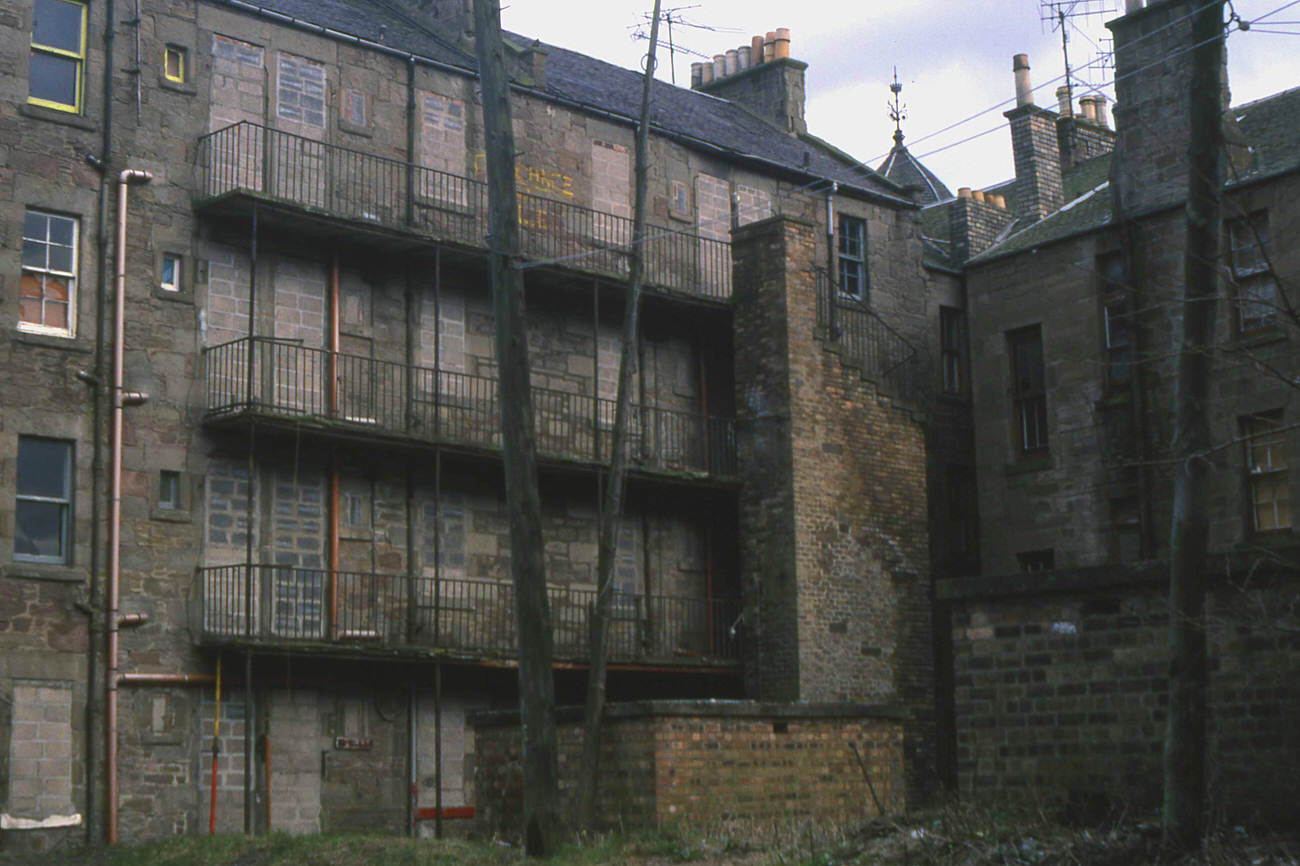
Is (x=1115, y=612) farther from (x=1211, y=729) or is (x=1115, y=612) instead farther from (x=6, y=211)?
(x=6, y=211)

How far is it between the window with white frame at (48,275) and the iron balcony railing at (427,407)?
1.91 m

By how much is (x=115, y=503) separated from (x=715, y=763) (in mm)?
8212

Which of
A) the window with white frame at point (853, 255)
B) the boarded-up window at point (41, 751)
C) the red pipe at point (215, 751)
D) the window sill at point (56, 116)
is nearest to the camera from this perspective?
the boarded-up window at point (41, 751)

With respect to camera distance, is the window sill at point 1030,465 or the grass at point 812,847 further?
the window sill at point 1030,465

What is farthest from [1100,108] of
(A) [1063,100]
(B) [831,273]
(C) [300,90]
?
(C) [300,90]

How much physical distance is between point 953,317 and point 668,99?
672cm

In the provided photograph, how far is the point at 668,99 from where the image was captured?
3103 cm

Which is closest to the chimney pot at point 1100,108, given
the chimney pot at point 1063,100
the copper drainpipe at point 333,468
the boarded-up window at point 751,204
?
the chimney pot at point 1063,100

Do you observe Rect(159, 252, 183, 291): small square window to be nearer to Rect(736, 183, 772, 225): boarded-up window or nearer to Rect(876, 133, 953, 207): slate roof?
Rect(736, 183, 772, 225): boarded-up window

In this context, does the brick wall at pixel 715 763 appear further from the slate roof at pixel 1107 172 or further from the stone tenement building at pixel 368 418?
the slate roof at pixel 1107 172

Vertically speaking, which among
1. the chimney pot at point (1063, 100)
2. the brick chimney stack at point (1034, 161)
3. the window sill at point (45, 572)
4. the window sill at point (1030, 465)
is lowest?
the window sill at point (45, 572)

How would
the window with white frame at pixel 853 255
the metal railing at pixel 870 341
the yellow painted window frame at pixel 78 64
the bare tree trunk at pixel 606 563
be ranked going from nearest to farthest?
1. the bare tree trunk at pixel 606 563
2. the yellow painted window frame at pixel 78 64
3. the metal railing at pixel 870 341
4. the window with white frame at pixel 853 255

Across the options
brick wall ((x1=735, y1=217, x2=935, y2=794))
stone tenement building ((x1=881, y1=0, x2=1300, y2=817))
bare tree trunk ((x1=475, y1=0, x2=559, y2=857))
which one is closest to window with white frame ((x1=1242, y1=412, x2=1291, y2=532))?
stone tenement building ((x1=881, y1=0, x2=1300, y2=817))

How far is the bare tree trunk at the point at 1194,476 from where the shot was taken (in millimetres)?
12477
